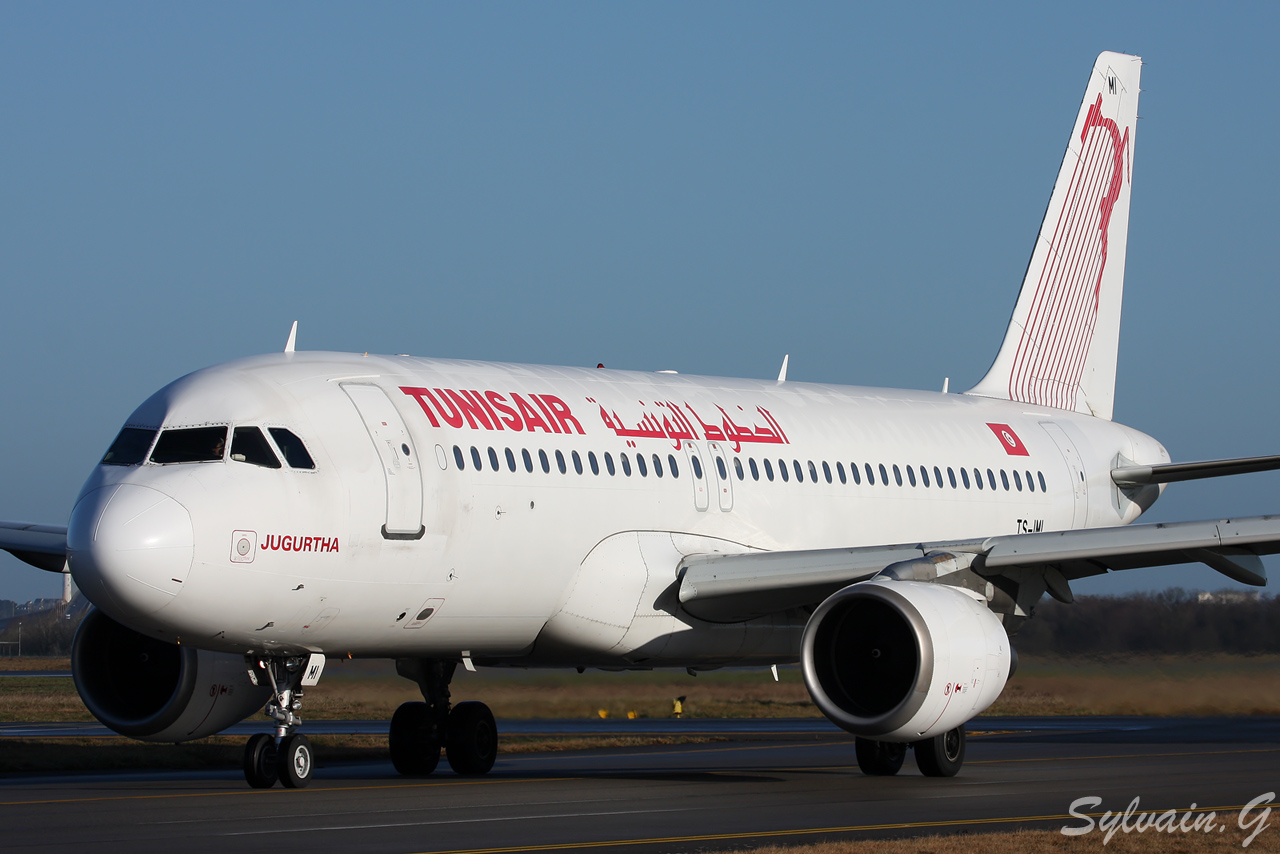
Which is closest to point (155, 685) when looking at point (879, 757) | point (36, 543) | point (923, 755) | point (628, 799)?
point (36, 543)

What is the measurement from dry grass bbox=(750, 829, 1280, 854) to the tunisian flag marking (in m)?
11.5

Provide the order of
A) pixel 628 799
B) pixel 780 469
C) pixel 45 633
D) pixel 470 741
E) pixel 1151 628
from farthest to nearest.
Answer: pixel 45 633, pixel 1151 628, pixel 780 469, pixel 470 741, pixel 628 799

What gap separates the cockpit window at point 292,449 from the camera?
15.1 meters

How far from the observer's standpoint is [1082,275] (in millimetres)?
27562

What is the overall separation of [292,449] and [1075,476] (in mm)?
12953

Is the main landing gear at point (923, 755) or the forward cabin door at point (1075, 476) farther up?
the forward cabin door at point (1075, 476)

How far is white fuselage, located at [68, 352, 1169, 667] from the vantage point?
14477 mm

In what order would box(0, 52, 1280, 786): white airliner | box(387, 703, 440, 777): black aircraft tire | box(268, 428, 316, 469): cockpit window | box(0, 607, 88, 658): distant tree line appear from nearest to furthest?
box(0, 52, 1280, 786): white airliner
box(268, 428, 316, 469): cockpit window
box(387, 703, 440, 777): black aircraft tire
box(0, 607, 88, 658): distant tree line

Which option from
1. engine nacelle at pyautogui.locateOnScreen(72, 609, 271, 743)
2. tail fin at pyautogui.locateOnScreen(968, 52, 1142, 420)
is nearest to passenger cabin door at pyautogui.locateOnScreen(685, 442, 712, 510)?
engine nacelle at pyautogui.locateOnScreen(72, 609, 271, 743)

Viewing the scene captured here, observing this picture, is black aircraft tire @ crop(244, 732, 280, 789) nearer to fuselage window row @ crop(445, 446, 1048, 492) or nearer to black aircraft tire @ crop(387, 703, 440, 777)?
fuselage window row @ crop(445, 446, 1048, 492)

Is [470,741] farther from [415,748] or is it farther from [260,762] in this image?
[260,762]

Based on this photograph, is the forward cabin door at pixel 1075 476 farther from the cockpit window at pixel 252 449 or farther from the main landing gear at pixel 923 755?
the cockpit window at pixel 252 449

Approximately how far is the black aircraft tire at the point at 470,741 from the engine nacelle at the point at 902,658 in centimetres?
467

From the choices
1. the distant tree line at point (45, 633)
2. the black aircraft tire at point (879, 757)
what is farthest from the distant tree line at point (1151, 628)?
the distant tree line at point (45, 633)
